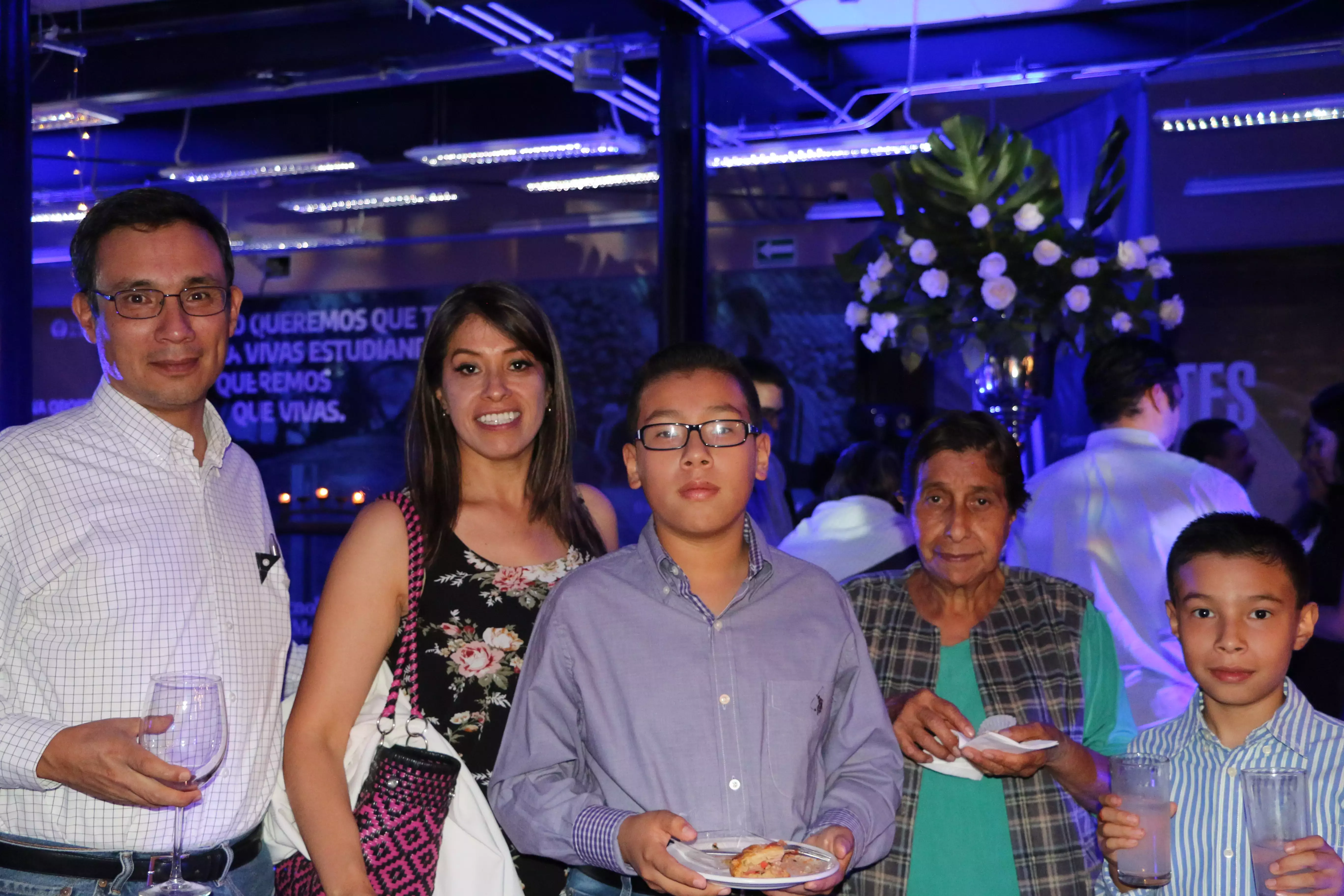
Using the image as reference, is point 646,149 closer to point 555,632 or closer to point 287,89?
point 287,89

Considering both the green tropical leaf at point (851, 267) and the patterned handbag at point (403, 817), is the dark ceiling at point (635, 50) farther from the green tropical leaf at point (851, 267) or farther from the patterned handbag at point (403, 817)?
the patterned handbag at point (403, 817)

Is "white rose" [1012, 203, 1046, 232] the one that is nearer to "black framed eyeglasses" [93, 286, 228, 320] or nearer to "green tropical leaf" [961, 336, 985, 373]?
"green tropical leaf" [961, 336, 985, 373]

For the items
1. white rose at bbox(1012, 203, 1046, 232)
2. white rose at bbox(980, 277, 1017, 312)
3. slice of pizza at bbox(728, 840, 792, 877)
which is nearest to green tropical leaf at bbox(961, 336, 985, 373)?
white rose at bbox(980, 277, 1017, 312)

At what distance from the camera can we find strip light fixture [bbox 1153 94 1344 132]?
6.08m

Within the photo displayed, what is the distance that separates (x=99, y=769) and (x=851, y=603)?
1264 millimetres

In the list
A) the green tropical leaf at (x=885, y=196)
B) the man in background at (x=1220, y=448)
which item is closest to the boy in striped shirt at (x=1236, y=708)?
the green tropical leaf at (x=885, y=196)

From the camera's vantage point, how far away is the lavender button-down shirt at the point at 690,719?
1.80 metres

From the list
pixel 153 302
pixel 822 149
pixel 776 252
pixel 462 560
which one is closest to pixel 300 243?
pixel 776 252

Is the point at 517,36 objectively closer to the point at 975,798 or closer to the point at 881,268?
the point at 881,268

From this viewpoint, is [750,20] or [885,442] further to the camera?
[885,442]

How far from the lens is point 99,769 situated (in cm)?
173

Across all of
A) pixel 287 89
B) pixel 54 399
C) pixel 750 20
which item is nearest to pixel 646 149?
pixel 750 20

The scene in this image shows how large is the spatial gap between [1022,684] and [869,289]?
1.73 m

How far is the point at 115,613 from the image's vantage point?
1.92 m
